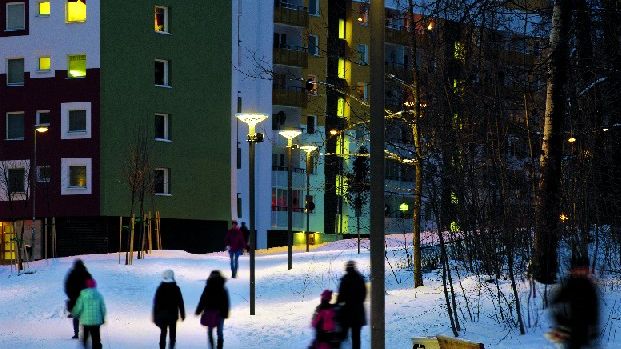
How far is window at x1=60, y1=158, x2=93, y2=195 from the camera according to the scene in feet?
207

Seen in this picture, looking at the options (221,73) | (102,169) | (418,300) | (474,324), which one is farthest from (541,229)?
(221,73)

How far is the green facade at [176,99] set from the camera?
63594 mm

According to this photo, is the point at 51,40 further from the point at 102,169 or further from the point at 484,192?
the point at 484,192

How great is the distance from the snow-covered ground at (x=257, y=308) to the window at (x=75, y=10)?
20.6m

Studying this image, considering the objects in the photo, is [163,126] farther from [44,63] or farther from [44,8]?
[44,8]

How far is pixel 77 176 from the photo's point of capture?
209 feet

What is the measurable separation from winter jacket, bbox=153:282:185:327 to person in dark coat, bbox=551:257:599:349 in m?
8.69

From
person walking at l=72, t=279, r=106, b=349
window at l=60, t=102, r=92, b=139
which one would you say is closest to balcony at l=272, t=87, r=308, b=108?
window at l=60, t=102, r=92, b=139

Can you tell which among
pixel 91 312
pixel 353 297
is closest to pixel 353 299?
pixel 353 297

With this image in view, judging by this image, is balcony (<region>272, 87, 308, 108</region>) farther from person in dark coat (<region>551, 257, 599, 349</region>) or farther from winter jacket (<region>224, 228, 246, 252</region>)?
person in dark coat (<region>551, 257, 599, 349</region>)

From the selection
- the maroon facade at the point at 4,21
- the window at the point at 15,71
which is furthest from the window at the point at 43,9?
the window at the point at 15,71

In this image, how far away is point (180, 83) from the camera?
6700cm

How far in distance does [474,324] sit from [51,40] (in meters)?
46.5

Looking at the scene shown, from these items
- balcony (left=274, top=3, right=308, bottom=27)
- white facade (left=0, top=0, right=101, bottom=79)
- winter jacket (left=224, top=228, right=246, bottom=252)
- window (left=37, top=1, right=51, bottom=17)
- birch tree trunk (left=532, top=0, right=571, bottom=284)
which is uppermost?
balcony (left=274, top=3, right=308, bottom=27)
